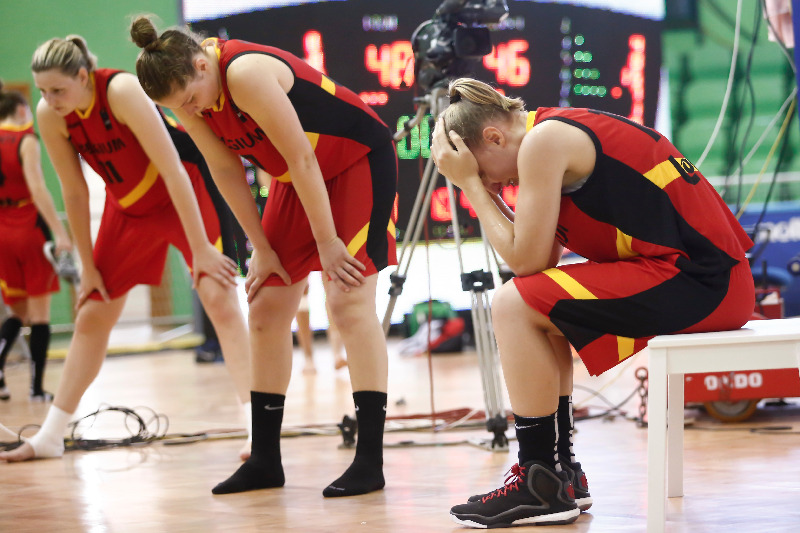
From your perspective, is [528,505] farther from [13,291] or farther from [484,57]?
[484,57]

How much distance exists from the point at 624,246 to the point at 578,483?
0.54 m

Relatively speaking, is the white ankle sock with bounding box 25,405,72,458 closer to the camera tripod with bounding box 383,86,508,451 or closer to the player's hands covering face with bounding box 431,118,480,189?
the camera tripod with bounding box 383,86,508,451

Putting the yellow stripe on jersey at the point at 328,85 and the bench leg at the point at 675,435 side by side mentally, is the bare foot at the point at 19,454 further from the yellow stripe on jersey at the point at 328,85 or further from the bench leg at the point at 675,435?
the bench leg at the point at 675,435

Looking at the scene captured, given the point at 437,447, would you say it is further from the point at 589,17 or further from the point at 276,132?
the point at 589,17

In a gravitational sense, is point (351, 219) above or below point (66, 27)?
below

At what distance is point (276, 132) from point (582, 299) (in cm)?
84

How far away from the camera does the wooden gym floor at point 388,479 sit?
6.64 ft

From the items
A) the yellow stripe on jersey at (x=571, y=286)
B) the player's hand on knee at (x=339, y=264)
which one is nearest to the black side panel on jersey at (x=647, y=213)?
the yellow stripe on jersey at (x=571, y=286)

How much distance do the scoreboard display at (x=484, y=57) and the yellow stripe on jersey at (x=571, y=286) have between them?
12.6ft

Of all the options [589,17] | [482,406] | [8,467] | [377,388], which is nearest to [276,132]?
[377,388]

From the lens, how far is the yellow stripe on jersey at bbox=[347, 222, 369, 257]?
7.92ft

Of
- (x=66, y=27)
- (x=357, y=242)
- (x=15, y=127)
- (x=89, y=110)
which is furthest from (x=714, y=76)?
(x=357, y=242)

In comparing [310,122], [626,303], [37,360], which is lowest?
[37,360]

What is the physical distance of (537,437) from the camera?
6.33 ft
